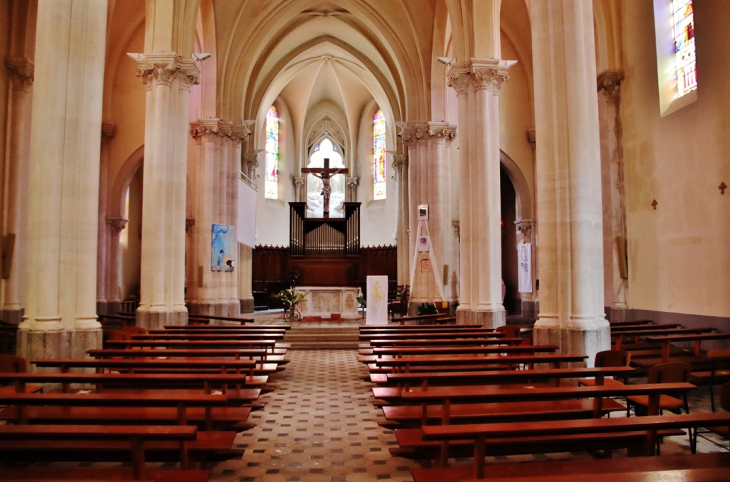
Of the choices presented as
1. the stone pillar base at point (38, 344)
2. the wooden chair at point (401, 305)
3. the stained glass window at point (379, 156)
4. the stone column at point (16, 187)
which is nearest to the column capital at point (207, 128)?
the stone column at point (16, 187)

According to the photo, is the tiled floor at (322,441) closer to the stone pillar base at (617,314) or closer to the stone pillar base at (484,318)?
the stone pillar base at (484,318)

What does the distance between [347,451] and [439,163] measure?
15.2m

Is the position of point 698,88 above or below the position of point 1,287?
above

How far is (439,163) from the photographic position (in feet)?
65.1

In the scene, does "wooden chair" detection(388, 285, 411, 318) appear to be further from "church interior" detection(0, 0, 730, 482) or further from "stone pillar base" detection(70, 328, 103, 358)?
"stone pillar base" detection(70, 328, 103, 358)

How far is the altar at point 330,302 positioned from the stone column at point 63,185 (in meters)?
12.2

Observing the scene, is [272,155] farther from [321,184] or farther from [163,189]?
[163,189]

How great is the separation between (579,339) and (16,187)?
13.3 metres

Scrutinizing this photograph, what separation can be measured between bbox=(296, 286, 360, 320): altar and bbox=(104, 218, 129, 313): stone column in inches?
259

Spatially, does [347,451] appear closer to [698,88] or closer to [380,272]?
[698,88]

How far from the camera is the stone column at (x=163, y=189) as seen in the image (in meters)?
12.2

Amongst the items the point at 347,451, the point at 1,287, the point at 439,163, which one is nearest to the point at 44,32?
the point at 347,451

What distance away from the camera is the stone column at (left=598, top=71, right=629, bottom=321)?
546 inches

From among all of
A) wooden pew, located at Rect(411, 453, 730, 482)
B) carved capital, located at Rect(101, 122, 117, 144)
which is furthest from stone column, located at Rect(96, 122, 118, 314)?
wooden pew, located at Rect(411, 453, 730, 482)
